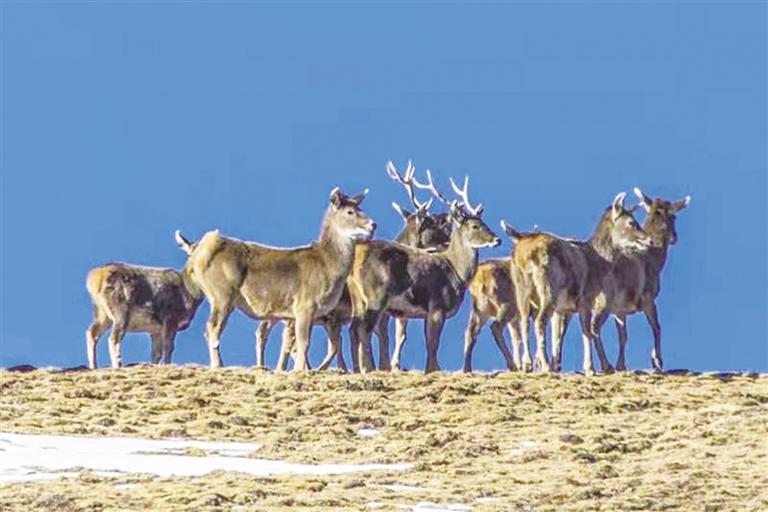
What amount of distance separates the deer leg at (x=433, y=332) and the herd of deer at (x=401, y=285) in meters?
0.02

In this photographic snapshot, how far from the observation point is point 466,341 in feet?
130

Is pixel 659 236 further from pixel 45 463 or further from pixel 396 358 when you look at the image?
pixel 45 463

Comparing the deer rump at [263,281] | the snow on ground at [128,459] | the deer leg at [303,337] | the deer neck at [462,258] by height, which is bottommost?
the snow on ground at [128,459]

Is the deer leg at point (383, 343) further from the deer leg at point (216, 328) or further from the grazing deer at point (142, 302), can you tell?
the grazing deer at point (142, 302)

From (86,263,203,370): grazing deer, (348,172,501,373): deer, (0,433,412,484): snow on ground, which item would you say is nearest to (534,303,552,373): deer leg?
(348,172,501,373): deer

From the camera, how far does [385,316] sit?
127 feet

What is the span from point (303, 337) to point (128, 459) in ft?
25.6

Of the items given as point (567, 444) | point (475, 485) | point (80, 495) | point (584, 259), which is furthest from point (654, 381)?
point (80, 495)

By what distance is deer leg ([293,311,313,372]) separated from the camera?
1469 inches

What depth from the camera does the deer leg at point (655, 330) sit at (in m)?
39.7

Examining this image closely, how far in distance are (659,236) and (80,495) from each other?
16563mm

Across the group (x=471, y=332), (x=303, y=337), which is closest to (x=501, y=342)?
(x=471, y=332)

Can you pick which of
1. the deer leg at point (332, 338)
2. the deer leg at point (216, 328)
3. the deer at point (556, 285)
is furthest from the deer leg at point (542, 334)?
the deer leg at point (216, 328)

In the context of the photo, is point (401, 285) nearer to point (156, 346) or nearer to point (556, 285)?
point (556, 285)
